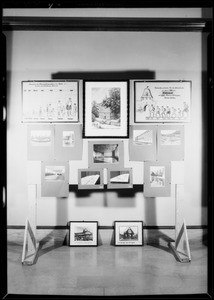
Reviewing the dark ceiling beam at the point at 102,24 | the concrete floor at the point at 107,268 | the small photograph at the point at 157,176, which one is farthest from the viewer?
the small photograph at the point at 157,176

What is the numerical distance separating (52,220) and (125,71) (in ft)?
6.30

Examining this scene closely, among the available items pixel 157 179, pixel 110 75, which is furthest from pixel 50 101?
pixel 157 179

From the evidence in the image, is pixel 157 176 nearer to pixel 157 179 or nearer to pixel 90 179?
pixel 157 179

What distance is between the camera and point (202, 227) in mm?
3805

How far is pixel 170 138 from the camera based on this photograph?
12.4 feet

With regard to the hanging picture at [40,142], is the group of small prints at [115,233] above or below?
below

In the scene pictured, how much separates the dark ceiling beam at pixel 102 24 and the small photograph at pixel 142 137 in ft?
3.86

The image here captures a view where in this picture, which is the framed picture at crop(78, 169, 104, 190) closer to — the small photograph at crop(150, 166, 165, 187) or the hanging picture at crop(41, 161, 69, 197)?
the hanging picture at crop(41, 161, 69, 197)

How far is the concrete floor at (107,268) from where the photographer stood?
8.93ft

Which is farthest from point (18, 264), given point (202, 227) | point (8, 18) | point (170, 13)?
point (170, 13)

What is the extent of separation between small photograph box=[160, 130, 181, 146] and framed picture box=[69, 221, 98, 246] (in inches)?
48.2

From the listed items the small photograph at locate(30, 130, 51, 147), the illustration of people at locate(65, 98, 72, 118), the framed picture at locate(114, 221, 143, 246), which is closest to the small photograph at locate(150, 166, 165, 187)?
the framed picture at locate(114, 221, 143, 246)

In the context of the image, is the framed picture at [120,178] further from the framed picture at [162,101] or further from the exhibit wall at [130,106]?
the framed picture at [162,101]

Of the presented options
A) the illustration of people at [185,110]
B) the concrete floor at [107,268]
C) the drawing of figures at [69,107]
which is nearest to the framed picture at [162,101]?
the illustration of people at [185,110]
